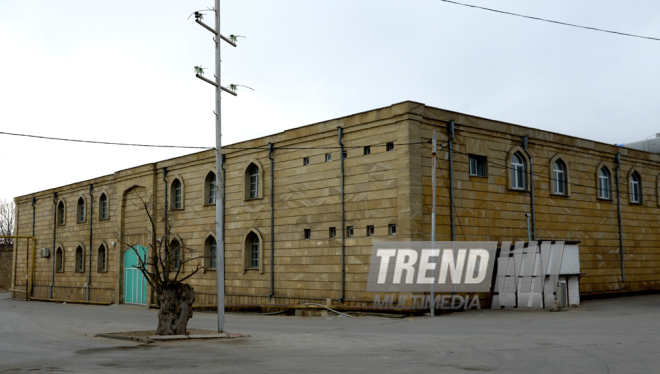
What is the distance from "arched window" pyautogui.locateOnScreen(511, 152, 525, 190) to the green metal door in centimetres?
1966

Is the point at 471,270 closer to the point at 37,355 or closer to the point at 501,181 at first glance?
the point at 501,181

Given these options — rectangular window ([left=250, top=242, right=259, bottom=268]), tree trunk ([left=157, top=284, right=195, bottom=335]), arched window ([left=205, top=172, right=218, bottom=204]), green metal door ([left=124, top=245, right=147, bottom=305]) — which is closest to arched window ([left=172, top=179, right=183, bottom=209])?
arched window ([left=205, top=172, right=218, bottom=204])

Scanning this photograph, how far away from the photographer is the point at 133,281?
35.6m

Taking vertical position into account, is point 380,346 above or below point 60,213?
below

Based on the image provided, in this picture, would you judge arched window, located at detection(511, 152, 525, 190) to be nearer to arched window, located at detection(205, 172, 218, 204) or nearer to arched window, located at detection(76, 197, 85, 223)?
arched window, located at detection(205, 172, 218, 204)

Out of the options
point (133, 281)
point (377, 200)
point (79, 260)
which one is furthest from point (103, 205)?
point (377, 200)

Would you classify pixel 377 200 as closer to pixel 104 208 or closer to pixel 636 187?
pixel 636 187

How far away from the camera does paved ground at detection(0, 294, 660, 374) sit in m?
10.7

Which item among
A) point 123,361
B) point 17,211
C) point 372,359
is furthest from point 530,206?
point 17,211

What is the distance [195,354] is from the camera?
12.8 m

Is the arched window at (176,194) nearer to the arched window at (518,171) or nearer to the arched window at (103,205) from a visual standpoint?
the arched window at (103,205)

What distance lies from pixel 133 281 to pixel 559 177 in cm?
2307

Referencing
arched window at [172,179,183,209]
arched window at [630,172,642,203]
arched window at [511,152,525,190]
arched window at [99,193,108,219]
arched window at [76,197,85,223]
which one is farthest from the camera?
arched window at [76,197,85,223]

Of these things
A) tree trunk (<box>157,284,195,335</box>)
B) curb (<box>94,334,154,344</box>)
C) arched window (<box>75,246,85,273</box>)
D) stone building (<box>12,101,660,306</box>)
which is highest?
stone building (<box>12,101,660,306</box>)
